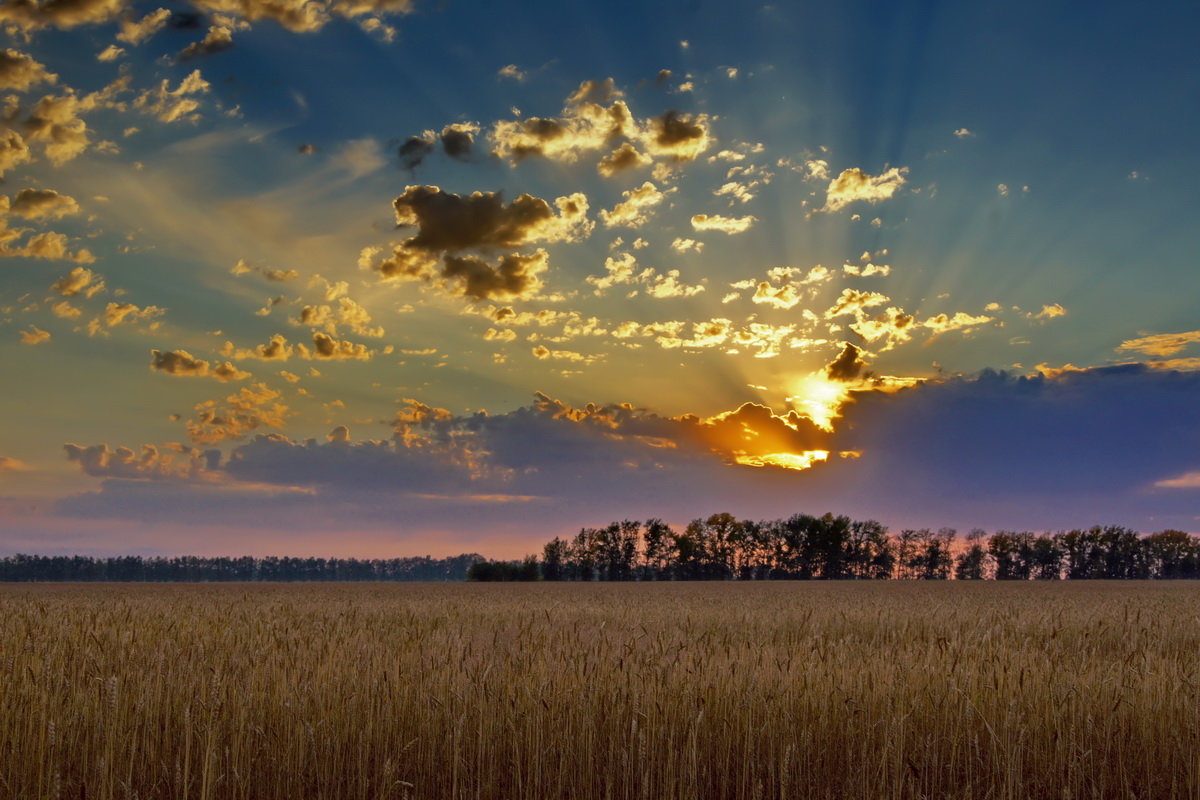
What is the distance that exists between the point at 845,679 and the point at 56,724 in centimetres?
732

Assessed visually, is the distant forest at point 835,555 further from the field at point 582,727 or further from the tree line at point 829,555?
the field at point 582,727

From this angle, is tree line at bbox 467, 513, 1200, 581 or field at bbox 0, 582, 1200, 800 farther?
tree line at bbox 467, 513, 1200, 581

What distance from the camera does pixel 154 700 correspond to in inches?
275

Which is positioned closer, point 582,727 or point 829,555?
point 582,727

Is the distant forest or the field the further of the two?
the distant forest

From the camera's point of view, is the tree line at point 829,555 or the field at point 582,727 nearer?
the field at point 582,727

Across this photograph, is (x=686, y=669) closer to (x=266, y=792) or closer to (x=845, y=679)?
(x=845, y=679)

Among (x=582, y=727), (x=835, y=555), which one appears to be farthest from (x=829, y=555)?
(x=582, y=727)

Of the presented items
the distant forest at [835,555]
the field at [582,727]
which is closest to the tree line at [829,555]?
the distant forest at [835,555]

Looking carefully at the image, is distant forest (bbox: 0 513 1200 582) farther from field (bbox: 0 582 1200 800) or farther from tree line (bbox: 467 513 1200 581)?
field (bbox: 0 582 1200 800)

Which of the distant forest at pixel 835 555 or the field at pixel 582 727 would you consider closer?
the field at pixel 582 727

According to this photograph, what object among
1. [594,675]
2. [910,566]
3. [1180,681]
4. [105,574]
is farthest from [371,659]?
[105,574]

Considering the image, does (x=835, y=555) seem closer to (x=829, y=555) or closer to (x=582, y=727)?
(x=829, y=555)

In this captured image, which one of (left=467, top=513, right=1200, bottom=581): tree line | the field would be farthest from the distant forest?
the field
